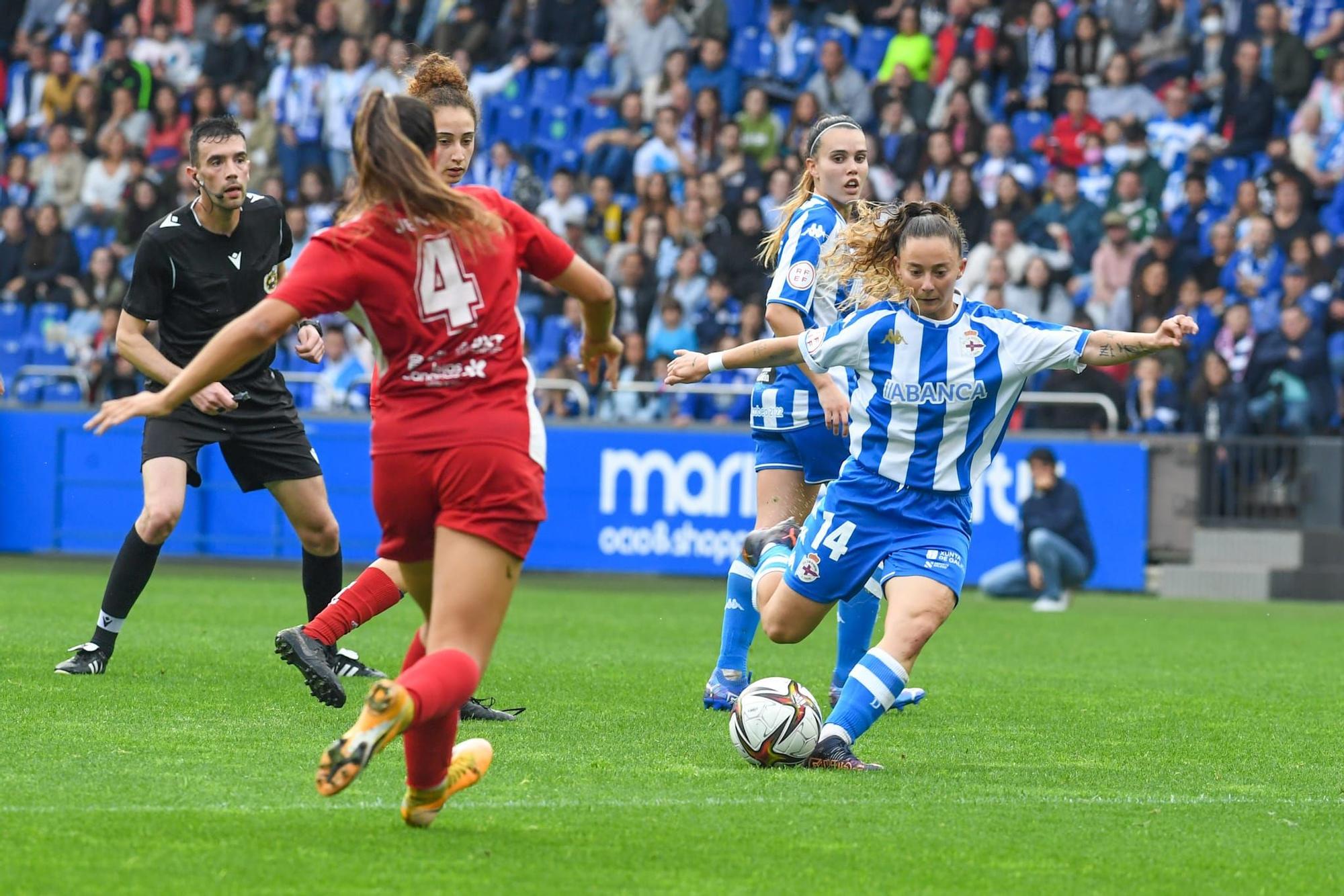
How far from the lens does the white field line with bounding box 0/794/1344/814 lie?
5.21m

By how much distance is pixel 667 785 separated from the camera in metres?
5.91

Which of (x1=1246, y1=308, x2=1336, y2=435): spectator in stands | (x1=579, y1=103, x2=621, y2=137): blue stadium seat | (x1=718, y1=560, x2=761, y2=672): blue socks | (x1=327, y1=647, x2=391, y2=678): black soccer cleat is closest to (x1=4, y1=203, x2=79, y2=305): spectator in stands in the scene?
(x1=579, y1=103, x2=621, y2=137): blue stadium seat

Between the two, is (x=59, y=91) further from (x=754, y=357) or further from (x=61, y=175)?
(x=754, y=357)

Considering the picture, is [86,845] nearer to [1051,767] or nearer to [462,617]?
[462,617]

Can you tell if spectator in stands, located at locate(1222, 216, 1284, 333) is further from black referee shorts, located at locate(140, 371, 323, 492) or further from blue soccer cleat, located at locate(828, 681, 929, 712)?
black referee shorts, located at locate(140, 371, 323, 492)

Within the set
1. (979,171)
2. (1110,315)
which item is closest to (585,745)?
(1110,315)

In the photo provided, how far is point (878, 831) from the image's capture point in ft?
17.0

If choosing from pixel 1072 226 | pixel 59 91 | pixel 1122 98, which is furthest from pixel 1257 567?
pixel 59 91

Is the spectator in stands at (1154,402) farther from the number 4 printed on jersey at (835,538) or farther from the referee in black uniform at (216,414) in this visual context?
the number 4 printed on jersey at (835,538)

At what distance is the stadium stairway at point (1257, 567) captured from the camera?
52.6 ft

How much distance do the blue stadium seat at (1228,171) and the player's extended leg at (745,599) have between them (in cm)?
1160

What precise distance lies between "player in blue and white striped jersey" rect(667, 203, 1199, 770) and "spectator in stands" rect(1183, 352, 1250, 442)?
395 inches

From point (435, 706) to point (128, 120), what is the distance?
754 inches

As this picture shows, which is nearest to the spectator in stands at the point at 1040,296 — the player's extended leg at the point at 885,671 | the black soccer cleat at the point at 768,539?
the black soccer cleat at the point at 768,539
